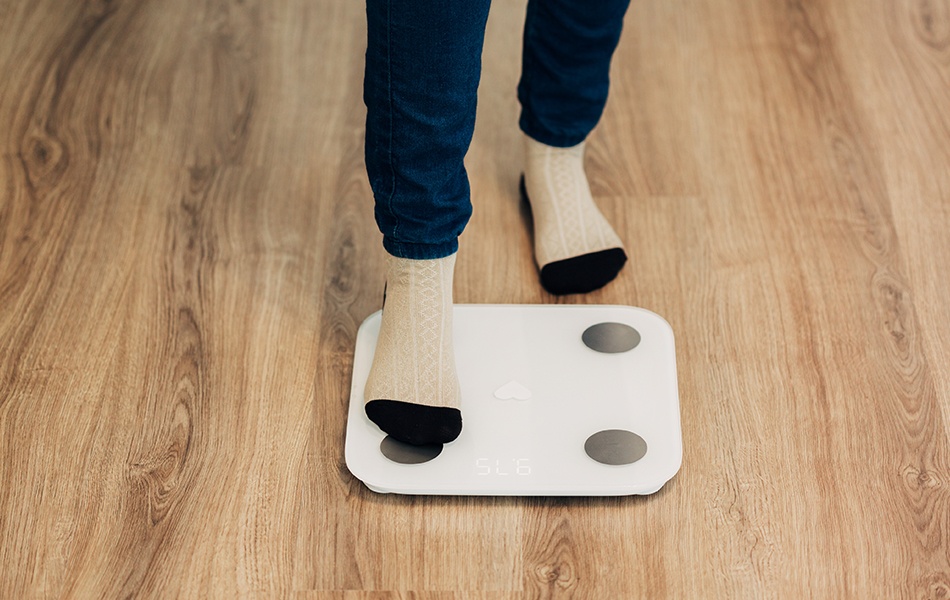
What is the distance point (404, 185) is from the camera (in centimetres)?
77

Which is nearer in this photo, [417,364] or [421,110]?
[421,110]

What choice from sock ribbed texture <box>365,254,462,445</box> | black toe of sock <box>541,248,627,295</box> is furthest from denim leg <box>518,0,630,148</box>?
sock ribbed texture <box>365,254,462,445</box>

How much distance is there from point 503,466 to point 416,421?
89 millimetres

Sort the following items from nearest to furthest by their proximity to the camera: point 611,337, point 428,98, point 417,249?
point 428,98 < point 417,249 < point 611,337

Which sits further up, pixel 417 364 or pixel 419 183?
pixel 419 183

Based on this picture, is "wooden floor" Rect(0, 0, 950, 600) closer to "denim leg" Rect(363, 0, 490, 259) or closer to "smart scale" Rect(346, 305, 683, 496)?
"smart scale" Rect(346, 305, 683, 496)

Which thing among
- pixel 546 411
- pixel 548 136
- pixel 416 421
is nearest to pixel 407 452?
pixel 416 421

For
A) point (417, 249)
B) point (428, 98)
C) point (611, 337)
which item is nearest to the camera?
point (428, 98)

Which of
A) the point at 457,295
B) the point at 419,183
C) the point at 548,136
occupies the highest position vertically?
the point at 419,183

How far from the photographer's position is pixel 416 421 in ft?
2.84

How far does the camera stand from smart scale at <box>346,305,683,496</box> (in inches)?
33.3

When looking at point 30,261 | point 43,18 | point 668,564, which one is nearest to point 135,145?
point 30,261

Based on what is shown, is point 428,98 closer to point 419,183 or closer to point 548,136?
point 419,183

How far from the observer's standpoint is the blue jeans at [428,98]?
2.30 feet
